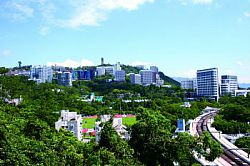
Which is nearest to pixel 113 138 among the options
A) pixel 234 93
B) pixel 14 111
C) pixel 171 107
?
pixel 14 111

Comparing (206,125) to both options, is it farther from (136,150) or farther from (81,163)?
(81,163)

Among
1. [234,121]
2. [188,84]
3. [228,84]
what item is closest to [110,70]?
[188,84]

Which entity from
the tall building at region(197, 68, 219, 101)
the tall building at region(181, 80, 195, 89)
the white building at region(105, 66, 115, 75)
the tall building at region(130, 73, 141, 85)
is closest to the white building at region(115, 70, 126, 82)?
the tall building at region(130, 73, 141, 85)

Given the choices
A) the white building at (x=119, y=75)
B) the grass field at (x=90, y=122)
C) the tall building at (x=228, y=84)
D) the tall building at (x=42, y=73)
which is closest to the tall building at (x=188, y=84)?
the tall building at (x=228, y=84)

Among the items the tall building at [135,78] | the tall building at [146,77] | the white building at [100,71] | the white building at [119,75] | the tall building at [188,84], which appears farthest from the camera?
the white building at [100,71]

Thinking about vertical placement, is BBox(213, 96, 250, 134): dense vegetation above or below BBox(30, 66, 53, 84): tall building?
below

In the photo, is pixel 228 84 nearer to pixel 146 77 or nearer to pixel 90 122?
pixel 146 77

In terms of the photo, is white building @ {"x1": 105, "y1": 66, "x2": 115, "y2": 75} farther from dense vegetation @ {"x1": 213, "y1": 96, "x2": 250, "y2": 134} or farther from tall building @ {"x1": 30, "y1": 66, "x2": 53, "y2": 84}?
dense vegetation @ {"x1": 213, "y1": 96, "x2": 250, "y2": 134}

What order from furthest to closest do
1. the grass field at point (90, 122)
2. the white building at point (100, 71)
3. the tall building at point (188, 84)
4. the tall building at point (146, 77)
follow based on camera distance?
the white building at point (100, 71)
the tall building at point (146, 77)
the tall building at point (188, 84)
the grass field at point (90, 122)

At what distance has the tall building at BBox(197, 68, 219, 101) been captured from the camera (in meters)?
58.3

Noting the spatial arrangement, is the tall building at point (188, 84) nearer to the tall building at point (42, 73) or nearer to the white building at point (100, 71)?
the white building at point (100, 71)

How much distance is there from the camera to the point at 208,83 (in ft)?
194

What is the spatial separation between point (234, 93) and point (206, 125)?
38.8 meters

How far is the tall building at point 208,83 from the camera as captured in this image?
58344 millimetres
